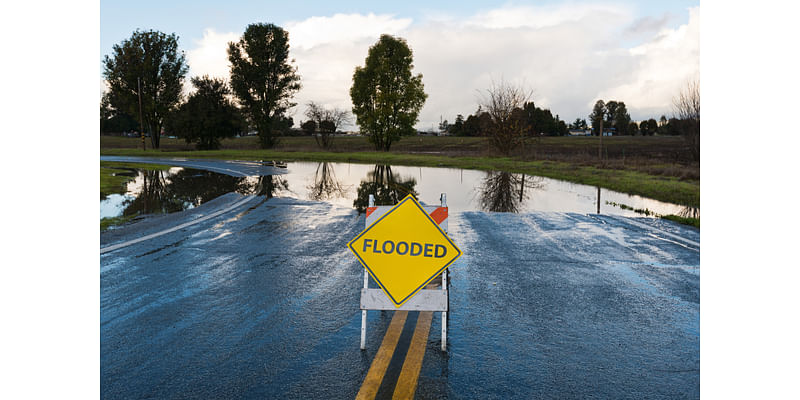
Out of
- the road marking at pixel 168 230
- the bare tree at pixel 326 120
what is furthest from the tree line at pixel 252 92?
the road marking at pixel 168 230

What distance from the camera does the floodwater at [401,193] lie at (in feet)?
48.5

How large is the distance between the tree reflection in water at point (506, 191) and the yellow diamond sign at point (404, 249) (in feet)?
30.5

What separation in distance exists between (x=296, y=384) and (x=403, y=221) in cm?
187

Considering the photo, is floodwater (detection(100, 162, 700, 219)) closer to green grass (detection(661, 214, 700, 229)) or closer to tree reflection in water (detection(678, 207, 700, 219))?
tree reflection in water (detection(678, 207, 700, 219))

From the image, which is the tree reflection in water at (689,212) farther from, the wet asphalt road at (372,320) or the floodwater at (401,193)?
the wet asphalt road at (372,320)

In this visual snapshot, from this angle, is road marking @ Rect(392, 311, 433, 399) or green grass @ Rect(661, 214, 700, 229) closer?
road marking @ Rect(392, 311, 433, 399)

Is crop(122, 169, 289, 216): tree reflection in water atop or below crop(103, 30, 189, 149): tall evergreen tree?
below

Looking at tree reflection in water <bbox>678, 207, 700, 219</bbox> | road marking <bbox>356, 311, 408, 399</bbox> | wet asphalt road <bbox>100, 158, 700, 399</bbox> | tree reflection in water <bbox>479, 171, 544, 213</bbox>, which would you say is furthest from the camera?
tree reflection in water <bbox>479, 171, 544, 213</bbox>

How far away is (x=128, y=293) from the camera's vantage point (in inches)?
256

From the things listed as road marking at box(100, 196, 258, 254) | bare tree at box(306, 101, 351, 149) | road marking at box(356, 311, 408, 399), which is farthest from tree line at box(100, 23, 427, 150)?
road marking at box(356, 311, 408, 399)

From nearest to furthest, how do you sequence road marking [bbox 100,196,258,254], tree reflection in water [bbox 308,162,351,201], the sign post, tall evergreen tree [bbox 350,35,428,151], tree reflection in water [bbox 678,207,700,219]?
the sign post
road marking [bbox 100,196,258,254]
tree reflection in water [bbox 678,207,700,219]
tree reflection in water [bbox 308,162,351,201]
tall evergreen tree [bbox 350,35,428,151]

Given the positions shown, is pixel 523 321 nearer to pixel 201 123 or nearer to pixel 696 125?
pixel 696 125

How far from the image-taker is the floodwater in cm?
1478

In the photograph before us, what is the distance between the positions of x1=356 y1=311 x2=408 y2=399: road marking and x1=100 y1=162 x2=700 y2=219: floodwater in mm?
8592
